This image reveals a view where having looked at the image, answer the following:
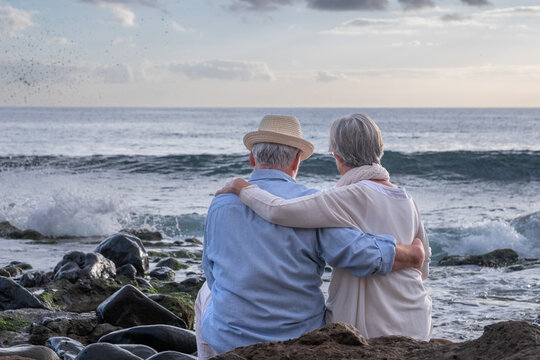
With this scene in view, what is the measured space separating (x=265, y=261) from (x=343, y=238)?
0.40m

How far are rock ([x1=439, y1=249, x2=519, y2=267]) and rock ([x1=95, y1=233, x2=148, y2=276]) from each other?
457 centimetres

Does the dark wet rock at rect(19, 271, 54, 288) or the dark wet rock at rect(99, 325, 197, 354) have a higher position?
the dark wet rock at rect(99, 325, 197, 354)

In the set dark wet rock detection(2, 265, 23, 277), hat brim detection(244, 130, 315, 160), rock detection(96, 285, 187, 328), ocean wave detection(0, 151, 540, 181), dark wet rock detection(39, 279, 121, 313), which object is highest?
hat brim detection(244, 130, 315, 160)

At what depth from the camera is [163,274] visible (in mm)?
8531

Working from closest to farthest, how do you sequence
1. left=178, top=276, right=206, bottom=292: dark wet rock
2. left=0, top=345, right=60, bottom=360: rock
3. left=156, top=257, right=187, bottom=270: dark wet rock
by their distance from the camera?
left=0, top=345, right=60, bottom=360: rock < left=178, top=276, right=206, bottom=292: dark wet rock < left=156, top=257, right=187, bottom=270: dark wet rock

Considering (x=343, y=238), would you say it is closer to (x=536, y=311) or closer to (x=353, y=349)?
(x=353, y=349)

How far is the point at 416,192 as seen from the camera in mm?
21594

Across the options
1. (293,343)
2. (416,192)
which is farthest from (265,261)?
(416,192)

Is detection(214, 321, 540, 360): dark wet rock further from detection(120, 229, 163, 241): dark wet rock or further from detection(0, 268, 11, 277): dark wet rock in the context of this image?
detection(120, 229, 163, 241): dark wet rock

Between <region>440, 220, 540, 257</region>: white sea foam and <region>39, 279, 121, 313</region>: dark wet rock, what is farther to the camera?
<region>440, 220, 540, 257</region>: white sea foam

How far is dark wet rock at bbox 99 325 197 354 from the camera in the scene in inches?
190

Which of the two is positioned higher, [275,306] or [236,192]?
[236,192]

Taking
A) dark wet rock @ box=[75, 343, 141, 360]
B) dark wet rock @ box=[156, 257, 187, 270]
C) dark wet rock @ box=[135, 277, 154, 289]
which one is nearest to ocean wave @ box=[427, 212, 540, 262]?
dark wet rock @ box=[156, 257, 187, 270]

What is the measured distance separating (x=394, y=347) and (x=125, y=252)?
6.59m
